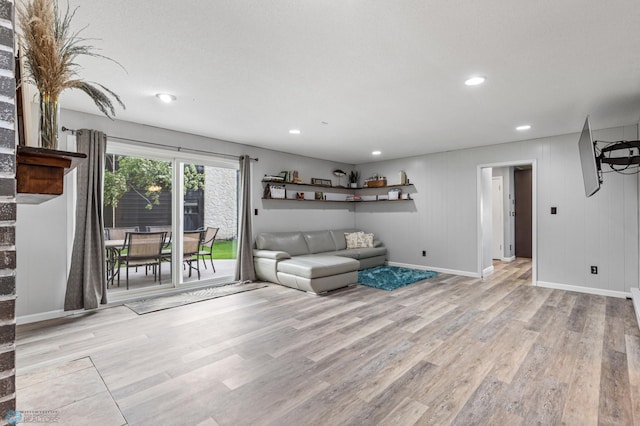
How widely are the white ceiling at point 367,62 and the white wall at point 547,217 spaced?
0.82 meters

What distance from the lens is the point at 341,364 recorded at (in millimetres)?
2488

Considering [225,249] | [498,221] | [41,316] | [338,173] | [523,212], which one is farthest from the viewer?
[523,212]

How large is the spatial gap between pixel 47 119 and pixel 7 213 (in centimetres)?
64

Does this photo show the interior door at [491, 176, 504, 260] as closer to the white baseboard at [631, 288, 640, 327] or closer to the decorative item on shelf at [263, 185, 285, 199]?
the white baseboard at [631, 288, 640, 327]

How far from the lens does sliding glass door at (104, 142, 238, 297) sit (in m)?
4.23

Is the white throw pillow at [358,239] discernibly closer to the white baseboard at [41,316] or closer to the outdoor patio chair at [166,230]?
the outdoor patio chair at [166,230]

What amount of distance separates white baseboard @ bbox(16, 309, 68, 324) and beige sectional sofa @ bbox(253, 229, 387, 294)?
2.63 meters

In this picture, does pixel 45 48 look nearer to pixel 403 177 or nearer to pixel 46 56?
pixel 46 56

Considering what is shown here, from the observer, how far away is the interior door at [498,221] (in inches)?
294

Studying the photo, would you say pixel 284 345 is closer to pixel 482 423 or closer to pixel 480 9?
pixel 482 423

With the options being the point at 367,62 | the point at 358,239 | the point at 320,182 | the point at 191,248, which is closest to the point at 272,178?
the point at 320,182

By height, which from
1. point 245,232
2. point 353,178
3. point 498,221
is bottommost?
point 245,232

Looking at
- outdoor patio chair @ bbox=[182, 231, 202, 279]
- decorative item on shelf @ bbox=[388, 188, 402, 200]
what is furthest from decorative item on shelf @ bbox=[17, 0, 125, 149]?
decorative item on shelf @ bbox=[388, 188, 402, 200]

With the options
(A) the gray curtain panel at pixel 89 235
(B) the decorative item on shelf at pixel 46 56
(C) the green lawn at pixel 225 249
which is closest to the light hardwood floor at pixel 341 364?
(A) the gray curtain panel at pixel 89 235
